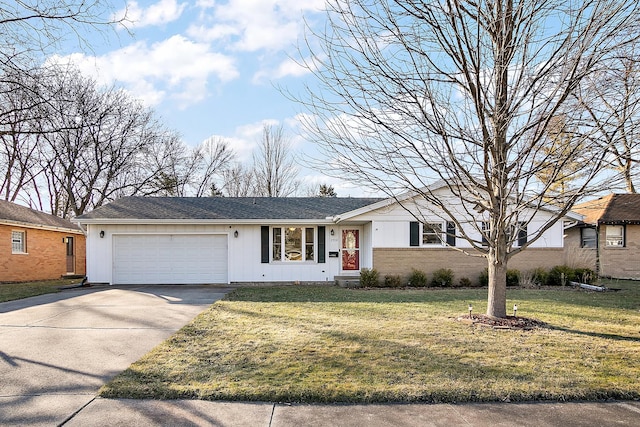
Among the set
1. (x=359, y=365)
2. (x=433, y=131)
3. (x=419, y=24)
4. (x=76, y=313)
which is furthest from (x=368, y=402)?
(x=76, y=313)

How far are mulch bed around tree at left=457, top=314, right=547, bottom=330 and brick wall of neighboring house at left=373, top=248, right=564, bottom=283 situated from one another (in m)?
7.17

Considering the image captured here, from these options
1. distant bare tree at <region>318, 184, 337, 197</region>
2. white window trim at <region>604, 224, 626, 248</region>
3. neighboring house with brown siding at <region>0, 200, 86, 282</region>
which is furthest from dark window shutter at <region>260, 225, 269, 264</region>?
distant bare tree at <region>318, 184, 337, 197</region>

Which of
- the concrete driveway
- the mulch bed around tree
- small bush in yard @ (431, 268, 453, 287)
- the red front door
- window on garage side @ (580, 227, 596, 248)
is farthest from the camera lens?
the red front door

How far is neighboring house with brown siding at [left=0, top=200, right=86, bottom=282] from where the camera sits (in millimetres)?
18062

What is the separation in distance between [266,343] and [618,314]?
25.8 feet

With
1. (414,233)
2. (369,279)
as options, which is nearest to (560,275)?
(414,233)

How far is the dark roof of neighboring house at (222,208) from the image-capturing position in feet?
53.8

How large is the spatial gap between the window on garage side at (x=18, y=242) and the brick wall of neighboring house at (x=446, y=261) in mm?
15765

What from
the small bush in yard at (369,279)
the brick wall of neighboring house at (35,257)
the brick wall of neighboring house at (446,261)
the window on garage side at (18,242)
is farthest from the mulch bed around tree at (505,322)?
the window on garage side at (18,242)

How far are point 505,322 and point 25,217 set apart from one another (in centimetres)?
2069

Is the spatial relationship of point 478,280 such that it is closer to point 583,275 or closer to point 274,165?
point 583,275

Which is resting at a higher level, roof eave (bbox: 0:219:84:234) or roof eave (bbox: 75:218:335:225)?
roof eave (bbox: 75:218:335:225)

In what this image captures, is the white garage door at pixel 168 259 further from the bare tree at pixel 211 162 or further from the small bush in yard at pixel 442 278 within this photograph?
the bare tree at pixel 211 162

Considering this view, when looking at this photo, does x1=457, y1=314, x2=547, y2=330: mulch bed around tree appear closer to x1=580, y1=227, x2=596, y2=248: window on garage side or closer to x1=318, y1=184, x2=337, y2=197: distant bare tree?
x1=580, y1=227, x2=596, y2=248: window on garage side
